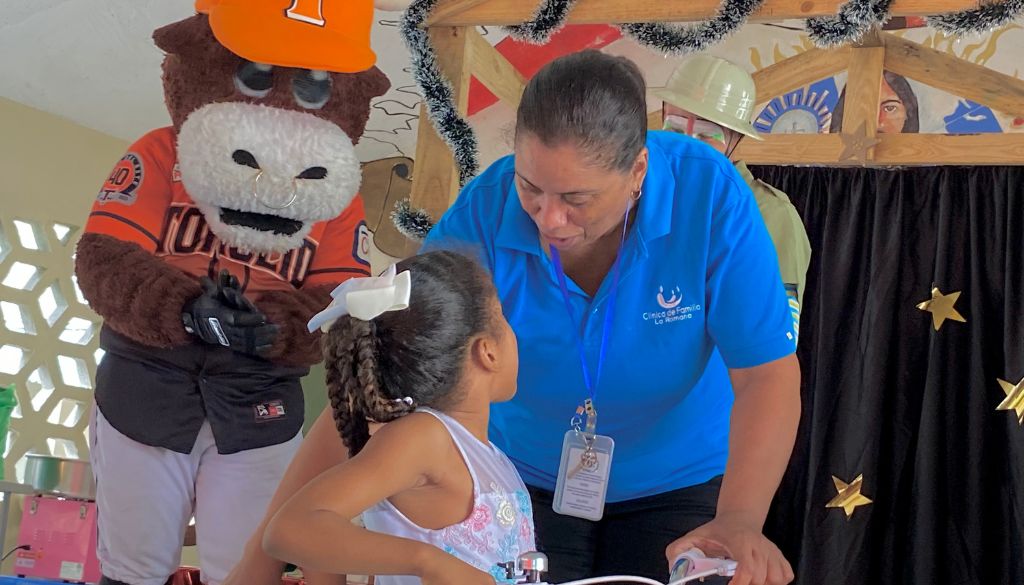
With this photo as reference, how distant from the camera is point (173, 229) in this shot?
2141 millimetres

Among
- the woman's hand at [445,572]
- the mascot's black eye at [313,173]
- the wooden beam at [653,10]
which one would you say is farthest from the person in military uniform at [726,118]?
the woman's hand at [445,572]

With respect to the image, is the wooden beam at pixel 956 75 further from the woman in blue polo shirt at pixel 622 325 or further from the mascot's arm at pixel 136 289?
the mascot's arm at pixel 136 289

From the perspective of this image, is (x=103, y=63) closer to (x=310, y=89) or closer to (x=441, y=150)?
(x=441, y=150)

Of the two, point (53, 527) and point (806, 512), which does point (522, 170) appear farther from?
point (53, 527)

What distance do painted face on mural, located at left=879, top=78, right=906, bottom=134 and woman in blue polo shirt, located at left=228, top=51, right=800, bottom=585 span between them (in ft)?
11.8

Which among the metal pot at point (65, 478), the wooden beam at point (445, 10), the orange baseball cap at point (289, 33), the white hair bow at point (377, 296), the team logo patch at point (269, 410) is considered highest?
the wooden beam at point (445, 10)

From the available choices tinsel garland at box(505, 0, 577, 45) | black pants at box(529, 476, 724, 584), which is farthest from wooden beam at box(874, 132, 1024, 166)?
black pants at box(529, 476, 724, 584)

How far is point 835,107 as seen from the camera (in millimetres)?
4945

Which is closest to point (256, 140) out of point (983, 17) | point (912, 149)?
Result: point (983, 17)

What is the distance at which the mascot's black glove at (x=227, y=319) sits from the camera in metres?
1.97

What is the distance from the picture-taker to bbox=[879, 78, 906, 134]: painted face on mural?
16.1ft

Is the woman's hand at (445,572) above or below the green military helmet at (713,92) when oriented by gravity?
below

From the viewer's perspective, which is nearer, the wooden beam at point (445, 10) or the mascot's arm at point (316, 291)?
the mascot's arm at point (316, 291)

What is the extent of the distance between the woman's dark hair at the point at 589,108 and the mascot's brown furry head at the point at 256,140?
80cm
